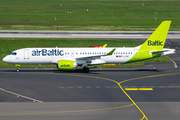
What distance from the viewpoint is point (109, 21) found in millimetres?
127750

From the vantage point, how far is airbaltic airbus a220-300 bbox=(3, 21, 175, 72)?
1996 inches

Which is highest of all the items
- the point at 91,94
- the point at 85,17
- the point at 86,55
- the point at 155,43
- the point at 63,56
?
the point at 85,17

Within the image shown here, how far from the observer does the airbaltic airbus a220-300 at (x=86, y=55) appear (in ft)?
166

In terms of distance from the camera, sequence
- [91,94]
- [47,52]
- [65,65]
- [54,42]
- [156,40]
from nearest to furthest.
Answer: [91,94] < [65,65] < [47,52] < [156,40] < [54,42]

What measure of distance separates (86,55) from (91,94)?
608 inches

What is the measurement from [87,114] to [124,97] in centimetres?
777

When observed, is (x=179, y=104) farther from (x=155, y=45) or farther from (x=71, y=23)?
(x=71, y=23)

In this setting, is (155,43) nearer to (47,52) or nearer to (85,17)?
(47,52)

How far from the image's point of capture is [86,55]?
168ft

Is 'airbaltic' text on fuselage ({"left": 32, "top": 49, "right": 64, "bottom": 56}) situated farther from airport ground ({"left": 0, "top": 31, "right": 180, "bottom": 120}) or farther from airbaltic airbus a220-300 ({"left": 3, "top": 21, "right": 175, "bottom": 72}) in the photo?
airport ground ({"left": 0, "top": 31, "right": 180, "bottom": 120})

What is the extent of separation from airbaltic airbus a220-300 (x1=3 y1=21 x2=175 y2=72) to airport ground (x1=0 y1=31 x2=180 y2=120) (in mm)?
2055

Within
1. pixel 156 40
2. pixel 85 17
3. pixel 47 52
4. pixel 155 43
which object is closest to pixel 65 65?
pixel 47 52

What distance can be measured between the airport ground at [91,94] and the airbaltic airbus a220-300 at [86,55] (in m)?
2.06

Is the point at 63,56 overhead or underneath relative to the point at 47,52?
underneath
